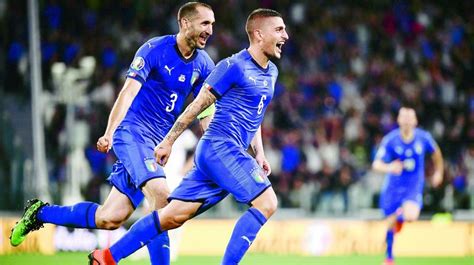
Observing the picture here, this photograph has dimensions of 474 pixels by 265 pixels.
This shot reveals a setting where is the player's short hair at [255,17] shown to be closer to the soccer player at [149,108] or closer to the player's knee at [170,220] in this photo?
the soccer player at [149,108]

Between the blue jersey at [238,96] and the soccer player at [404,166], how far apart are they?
17.9ft

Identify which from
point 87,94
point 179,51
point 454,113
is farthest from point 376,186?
point 179,51

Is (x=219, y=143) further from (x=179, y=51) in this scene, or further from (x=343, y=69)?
(x=343, y=69)

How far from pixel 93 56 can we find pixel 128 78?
12.8 m

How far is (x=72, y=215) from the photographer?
8.86m

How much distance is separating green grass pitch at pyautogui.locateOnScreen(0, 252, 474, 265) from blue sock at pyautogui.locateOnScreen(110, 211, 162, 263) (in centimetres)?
438

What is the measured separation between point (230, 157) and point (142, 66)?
1177 mm

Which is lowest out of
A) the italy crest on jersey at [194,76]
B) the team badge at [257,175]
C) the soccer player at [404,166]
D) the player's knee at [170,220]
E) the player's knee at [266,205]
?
the soccer player at [404,166]

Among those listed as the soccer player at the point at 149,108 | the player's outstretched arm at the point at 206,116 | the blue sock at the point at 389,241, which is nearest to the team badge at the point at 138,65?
the soccer player at the point at 149,108

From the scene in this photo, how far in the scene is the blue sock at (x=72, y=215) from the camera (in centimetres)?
880

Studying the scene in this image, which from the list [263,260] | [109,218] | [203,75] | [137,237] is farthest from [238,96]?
[263,260]

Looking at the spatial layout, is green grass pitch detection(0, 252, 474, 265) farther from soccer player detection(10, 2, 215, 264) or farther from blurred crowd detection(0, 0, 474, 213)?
soccer player detection(10, 2, 215, 264)

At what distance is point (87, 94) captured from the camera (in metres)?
20.1

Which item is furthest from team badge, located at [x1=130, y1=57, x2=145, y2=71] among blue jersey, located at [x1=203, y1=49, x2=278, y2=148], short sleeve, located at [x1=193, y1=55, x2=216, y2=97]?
blue jersey, located at [x1=203, y1=49, x2=278, y2=148]
